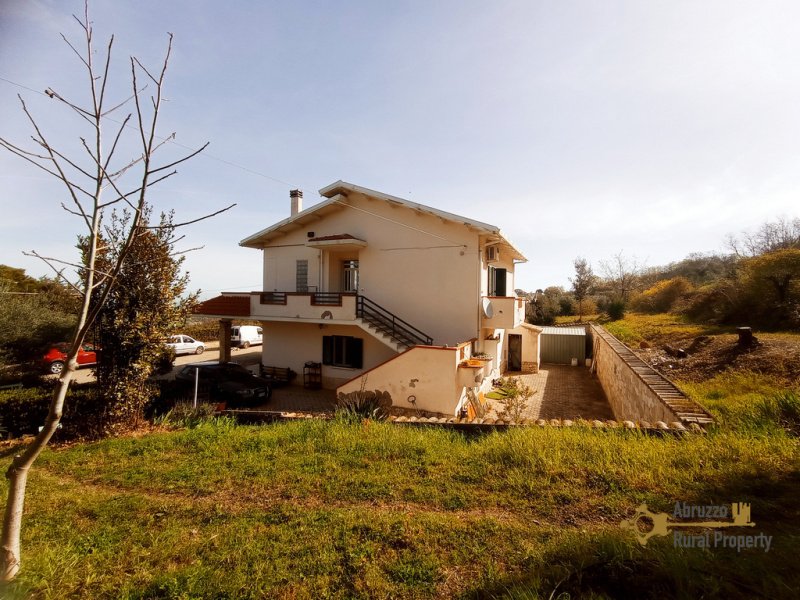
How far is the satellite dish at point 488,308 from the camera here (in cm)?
1302

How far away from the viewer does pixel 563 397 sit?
14102 mm

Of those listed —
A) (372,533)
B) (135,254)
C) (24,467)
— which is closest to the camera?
(24,467)

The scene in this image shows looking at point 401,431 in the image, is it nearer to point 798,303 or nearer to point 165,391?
point 165,391

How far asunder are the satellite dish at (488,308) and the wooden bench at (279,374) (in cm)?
891

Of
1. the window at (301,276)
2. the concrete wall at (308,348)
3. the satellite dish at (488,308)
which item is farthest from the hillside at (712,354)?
the window at (301,276)

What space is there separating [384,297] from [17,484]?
11791 millimetres

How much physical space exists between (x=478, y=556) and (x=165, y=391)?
1020 cm

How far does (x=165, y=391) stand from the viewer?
33.5 ft

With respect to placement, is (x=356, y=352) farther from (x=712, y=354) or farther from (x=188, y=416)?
(x=712, y=354)

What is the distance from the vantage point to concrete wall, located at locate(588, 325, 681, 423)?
7191 mm

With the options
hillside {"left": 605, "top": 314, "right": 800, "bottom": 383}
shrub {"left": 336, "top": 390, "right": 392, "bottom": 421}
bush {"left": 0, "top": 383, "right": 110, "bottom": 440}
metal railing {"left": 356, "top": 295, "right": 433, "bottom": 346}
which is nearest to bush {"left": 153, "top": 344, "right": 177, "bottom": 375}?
bush {"left": 0, "top": 383, "right": 110, "bottom": 440}

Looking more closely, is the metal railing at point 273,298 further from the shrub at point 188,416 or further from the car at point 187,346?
the car at point 187,346

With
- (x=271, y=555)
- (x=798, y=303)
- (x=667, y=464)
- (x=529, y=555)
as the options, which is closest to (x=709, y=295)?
(x=798, y=303)

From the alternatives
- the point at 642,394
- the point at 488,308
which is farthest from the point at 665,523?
the point at 488,308
